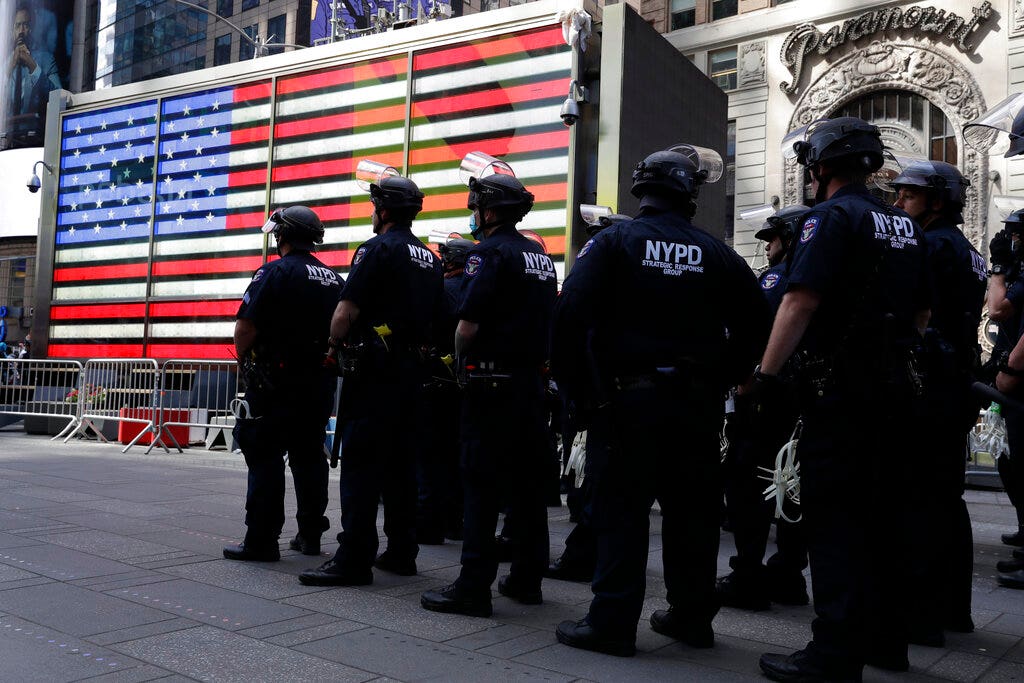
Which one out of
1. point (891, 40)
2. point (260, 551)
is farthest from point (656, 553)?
point (891, 40)

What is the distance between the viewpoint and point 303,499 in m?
5.78

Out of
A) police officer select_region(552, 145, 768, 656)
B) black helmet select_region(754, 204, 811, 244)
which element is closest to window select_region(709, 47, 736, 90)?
black helmet select_region(754, 204, 811, 244)

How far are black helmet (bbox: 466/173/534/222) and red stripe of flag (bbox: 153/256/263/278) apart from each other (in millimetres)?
8860

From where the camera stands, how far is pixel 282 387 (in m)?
5.61

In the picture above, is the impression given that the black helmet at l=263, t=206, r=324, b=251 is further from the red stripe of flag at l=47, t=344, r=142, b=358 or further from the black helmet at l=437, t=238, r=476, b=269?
the red stripe of flag at l=47, t=344, r=142, b=358

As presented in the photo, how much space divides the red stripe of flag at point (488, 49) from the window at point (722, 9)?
59.5 ft

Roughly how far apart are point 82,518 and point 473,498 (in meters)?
3.86

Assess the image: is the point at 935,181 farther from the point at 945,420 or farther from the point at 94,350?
the point at 94,350

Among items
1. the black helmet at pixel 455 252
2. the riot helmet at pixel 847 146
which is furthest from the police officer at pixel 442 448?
the riot helmet at pixel 847 146

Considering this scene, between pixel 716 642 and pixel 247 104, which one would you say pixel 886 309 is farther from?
pixel 247 104

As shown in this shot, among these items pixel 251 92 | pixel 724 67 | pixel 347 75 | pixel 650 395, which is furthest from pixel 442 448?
pixel 724 67

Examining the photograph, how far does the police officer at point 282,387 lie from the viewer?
5.55 metres

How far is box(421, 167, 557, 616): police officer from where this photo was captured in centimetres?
450

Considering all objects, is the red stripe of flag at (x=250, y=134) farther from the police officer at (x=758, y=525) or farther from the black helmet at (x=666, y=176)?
the black helmet at (x=666, y=176)
